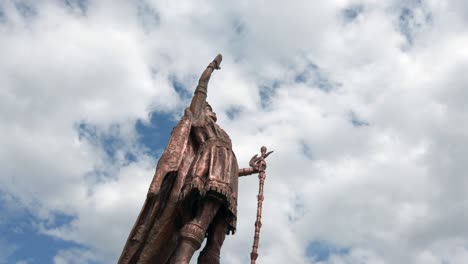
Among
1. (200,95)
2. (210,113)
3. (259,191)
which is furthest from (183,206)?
(210,113)

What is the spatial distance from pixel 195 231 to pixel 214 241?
0.74 m

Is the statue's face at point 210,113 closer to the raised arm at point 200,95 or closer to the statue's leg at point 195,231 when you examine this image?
the raised arm at point 200,95

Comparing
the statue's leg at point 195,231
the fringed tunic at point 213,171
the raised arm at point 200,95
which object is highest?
the raised arm at point 200,95

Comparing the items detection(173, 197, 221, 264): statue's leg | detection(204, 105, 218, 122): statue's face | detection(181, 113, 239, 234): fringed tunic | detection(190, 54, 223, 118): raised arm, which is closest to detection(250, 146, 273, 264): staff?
detection(181, 113, 239, 234): fringed tunic

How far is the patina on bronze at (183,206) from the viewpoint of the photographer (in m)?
9.54

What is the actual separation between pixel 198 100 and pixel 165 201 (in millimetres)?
2012

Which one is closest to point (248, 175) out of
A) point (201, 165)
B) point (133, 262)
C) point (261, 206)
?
point (261, 206)

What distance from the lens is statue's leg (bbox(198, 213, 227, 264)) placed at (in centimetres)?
964

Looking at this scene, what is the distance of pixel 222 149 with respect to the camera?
1043 cm

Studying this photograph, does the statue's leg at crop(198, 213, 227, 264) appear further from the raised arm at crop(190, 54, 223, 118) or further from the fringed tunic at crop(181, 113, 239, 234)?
the raised arm at crop(190, 54, 223, 118)

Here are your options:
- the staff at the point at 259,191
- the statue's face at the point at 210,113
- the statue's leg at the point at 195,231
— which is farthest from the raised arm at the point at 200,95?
the statue's leg at the point at 195,231

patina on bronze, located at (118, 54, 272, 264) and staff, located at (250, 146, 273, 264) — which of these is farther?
staff, located at (250, 146, 273, 264)

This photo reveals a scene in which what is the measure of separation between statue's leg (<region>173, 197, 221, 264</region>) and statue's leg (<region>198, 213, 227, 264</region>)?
1.18 ft

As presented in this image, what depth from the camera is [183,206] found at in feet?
32.0
